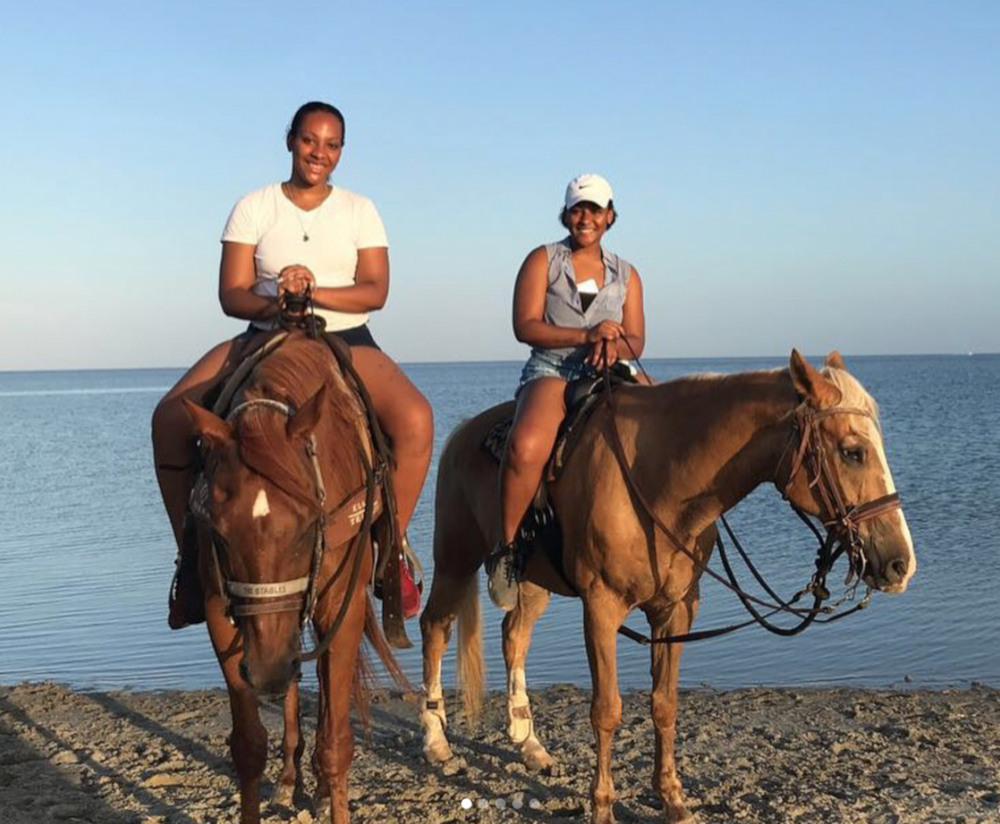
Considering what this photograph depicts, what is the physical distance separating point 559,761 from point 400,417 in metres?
2.54

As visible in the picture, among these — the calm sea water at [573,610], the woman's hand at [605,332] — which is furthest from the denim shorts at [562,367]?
the calm sea water at [573,610]

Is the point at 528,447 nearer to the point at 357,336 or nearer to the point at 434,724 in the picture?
the point at 357,336


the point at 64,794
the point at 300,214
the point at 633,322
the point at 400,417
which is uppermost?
the point at 300,214

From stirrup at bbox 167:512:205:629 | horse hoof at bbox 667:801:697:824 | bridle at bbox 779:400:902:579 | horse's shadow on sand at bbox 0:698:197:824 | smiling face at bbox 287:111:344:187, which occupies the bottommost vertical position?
horse's shadow on sand at bbox 0:698:197:824

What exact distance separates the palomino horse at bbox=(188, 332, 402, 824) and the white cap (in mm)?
1914

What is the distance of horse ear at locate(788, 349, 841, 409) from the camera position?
4855 millimetres

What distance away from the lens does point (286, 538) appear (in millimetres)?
3922

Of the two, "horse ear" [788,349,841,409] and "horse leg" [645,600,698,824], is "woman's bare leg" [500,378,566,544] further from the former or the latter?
"horse ear" [788,349,841,409]

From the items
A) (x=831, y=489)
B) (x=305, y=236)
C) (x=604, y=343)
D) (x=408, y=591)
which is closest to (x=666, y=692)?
(x=408, y=591)

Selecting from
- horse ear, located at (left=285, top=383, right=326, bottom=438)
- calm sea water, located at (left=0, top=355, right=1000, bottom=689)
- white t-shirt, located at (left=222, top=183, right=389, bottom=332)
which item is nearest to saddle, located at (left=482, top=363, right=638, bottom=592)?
white t-shirt, located at (left=222, top=183, right=389, bottom=332)

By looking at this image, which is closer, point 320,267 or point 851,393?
point 851,393

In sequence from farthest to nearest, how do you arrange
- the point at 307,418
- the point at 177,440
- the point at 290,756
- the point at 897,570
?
the point at 290,756 → the point at 177,440 → the point at 897,570 → the point at 307,418

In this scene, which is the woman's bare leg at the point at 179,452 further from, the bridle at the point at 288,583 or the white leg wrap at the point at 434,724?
the white leg wrap at the point at 434,724

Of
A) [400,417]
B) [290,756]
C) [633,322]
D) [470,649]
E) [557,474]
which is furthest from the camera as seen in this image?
[470,649]
